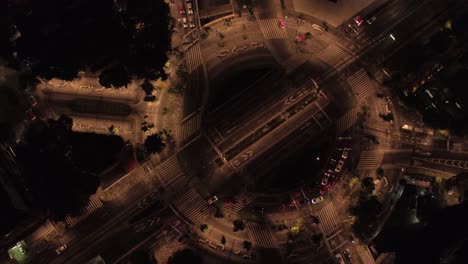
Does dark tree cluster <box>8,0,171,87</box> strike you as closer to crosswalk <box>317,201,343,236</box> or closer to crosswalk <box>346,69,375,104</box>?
crosswalk <box>346,69,375,104</box>

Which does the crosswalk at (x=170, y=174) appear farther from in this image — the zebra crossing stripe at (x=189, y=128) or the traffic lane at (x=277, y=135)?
the traffic lane at (x=277, y=135)

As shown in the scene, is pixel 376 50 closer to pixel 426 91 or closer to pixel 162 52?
pixel 426 91

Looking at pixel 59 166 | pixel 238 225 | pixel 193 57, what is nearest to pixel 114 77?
pixel 193 57

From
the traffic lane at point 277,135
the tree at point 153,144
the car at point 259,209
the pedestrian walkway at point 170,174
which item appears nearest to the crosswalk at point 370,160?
the traffic lane at point 277,135

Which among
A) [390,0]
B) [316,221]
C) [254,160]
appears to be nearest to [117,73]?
[254,160]

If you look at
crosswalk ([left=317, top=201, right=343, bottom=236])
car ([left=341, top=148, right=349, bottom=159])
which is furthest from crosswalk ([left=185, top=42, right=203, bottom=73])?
crosswalk ([left=317, top=201, right=343, bottom=236])
